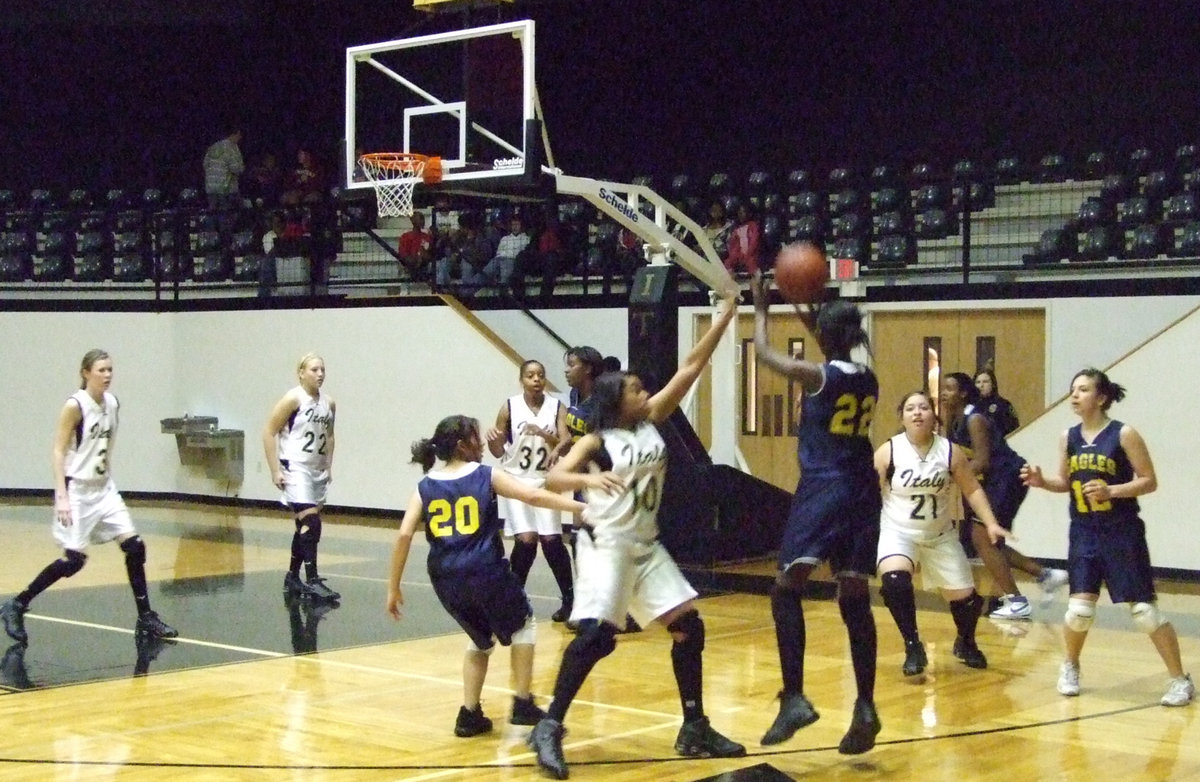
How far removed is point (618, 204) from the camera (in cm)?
1100

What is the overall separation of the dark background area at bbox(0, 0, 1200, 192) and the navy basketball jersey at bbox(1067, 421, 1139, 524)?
9087mm

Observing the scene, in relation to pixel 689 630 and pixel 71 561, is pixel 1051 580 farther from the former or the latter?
pixel 71 561

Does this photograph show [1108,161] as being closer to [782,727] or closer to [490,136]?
[490,136]

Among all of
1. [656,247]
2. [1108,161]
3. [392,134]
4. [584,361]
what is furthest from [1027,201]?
[584,361]

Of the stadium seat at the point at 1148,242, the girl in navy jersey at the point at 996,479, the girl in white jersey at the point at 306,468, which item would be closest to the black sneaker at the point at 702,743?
the girl in navy jersey at the point at 996,479

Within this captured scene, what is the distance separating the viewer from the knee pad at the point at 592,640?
585 cm

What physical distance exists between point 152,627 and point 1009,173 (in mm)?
9454

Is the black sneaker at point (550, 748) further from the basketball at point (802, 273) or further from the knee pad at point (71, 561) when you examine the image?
the knee pad at point (71, 561)

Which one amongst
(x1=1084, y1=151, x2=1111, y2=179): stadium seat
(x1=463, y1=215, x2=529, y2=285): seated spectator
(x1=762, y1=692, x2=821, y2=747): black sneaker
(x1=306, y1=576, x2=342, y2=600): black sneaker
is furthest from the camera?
(x1=463, y1=215, x2=529, y2=285): seated spectator

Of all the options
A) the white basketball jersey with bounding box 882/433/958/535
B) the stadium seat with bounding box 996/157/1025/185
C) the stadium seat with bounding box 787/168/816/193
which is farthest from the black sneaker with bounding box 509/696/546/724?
the stadium seat with bounding box 787/168/816/193

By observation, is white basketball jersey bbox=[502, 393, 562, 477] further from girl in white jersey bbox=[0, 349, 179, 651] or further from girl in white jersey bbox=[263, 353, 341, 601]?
girl in white jersey bbox=[0, 349, 179, 651]

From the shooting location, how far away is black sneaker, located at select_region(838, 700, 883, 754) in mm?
5867

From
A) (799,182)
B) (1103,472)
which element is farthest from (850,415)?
(799,182)

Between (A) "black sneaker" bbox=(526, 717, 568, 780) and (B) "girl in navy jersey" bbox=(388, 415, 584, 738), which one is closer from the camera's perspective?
(A) "black sneaker" bbox=(526, 717, 568, 780)
